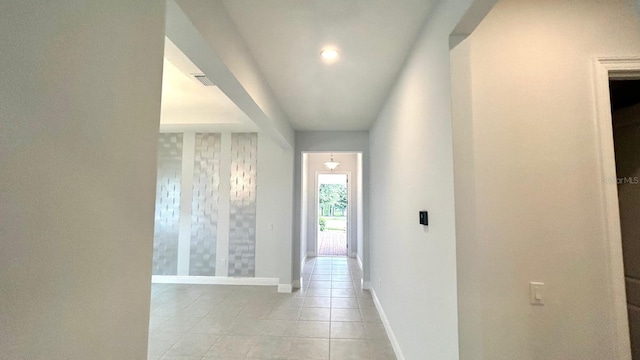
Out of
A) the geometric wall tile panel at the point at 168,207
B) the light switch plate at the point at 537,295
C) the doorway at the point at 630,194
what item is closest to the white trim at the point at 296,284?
the geometric wall tile panel at the point at 168,207

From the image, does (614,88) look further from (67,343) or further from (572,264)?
(67,343)

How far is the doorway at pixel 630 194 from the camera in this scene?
161 cm

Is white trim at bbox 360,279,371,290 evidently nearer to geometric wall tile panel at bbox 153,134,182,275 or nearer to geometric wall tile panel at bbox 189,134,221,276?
geometric wall tile panel at bbox 189,134,221,276

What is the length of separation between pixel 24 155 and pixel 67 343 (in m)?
0.48

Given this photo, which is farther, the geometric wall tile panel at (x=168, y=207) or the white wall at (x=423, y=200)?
the geometric wall tile panel at (x=168, y=207)

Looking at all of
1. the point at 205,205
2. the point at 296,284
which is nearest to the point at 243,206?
the point at 205,205

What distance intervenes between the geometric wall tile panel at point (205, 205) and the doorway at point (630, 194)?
4793 mm

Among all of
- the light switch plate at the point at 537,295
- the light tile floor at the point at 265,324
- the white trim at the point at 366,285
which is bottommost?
the light tile floor at the point at 265,324

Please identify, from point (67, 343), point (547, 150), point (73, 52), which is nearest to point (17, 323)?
point (67, 343)

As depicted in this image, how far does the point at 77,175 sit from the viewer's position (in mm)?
695

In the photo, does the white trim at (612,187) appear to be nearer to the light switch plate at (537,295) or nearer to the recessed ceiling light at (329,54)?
the light switch plate at (537,295)

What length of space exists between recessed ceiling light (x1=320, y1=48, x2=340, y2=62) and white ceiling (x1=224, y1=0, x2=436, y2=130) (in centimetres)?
4

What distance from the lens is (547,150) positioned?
1393 millimetres

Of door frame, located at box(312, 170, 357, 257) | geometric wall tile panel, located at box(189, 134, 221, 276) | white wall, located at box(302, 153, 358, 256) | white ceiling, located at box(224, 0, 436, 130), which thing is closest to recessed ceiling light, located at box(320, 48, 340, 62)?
white ceiling, located at box(224, 0, 436, 130)
